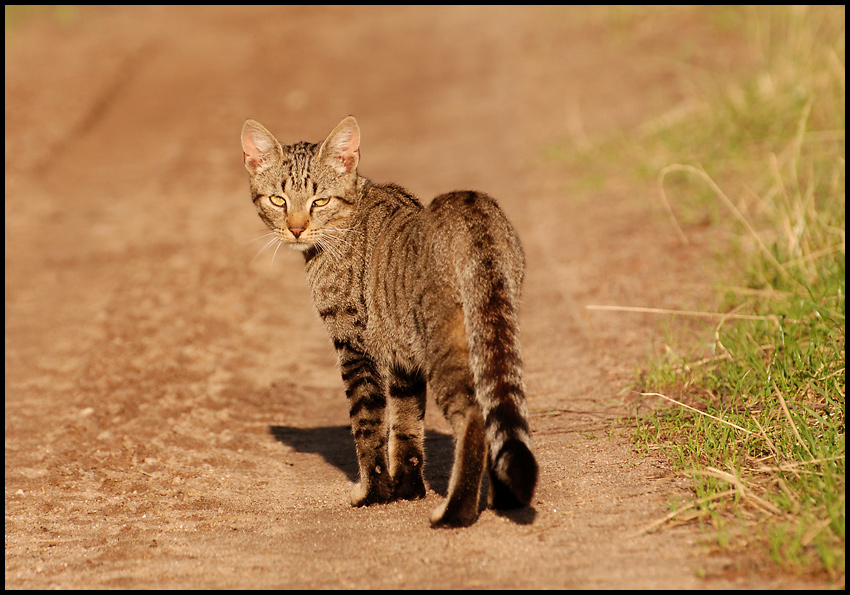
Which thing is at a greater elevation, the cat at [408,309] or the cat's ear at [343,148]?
the cat's ear at [343,148]

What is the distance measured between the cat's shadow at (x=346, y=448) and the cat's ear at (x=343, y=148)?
1.66 metres

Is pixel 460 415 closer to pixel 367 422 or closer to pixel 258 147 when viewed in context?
pixel 367 422

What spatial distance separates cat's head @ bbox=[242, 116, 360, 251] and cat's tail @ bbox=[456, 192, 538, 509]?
2.81ft

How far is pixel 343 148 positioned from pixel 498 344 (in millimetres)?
1609

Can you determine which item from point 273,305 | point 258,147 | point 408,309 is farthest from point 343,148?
point 273,305

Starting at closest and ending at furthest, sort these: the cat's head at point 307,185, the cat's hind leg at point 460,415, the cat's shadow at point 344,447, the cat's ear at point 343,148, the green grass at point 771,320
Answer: the green grass at point 771,320
the cat's hind leg at point 460,415
the cat's head at point 307,185
the cat's ear at point 343,148
the cat's shadow at point 344,447

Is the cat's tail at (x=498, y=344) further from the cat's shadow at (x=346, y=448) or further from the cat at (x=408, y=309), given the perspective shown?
the cat's shadow at (x=346, y=448)

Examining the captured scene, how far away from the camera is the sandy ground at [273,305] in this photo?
3.63 metres

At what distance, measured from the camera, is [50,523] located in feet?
13.9

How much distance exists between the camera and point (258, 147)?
4.66 meters

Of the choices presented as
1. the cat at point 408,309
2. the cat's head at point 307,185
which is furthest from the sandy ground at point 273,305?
the cat's head at point 307,185

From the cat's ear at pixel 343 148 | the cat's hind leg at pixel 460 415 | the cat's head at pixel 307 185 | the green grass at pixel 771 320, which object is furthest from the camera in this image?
the cat's ear at pixel 343 148

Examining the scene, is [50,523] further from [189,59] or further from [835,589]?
[189,59]

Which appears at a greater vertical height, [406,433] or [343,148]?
[343,148]
